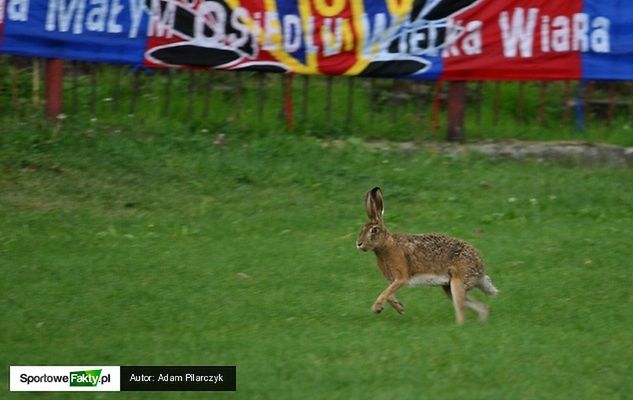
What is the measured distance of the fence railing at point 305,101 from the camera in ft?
50.0

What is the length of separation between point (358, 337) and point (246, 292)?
1.65m

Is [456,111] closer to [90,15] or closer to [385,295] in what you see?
[90,15]

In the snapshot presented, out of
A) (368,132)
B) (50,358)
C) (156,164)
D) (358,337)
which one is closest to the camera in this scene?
(50,358)

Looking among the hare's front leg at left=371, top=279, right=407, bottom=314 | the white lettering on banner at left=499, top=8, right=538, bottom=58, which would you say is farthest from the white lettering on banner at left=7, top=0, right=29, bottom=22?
the hare's front leg at left=371, top=279, right=407, bottom=314

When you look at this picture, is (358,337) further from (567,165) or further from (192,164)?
(567,165)

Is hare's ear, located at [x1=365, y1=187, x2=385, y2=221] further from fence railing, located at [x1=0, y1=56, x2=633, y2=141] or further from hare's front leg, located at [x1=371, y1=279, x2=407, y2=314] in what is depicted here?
fence railing, located at [x1=0, y1=56, x2=633, y2=141]

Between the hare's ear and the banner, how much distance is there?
18.5 feet

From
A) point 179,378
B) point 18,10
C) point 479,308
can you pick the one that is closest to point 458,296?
point 479,308

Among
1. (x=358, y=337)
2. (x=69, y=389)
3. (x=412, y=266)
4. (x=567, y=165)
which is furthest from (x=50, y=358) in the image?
(x=567, y=165)

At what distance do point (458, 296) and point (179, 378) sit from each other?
2396 mm

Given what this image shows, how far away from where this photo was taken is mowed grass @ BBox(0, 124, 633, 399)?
25.5 feet

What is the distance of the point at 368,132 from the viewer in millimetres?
15312

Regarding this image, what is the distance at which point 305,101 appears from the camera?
15.5 metres

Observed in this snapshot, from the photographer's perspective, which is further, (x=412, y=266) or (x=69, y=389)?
(x=412, y=266)
